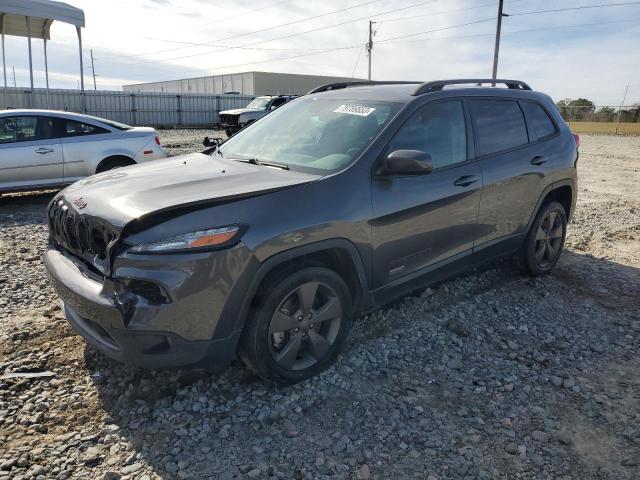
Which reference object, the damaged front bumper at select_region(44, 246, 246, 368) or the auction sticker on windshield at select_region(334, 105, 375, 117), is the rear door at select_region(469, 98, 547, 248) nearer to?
the auction sticker on windshield at select_region(334, 105, 375, 117)

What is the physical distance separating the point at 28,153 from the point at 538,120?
7.10 meters

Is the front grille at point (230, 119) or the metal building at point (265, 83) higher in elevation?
the metal building at point (265, 83)

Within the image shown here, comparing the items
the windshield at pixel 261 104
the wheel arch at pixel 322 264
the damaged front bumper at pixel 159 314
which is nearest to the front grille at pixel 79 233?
the damaged front bumper at pixel 159 314

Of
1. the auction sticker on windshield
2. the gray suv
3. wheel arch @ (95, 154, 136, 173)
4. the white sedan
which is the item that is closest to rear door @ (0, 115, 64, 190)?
the white sedan

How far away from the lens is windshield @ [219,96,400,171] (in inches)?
134

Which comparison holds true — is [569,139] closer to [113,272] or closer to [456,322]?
[456,322]

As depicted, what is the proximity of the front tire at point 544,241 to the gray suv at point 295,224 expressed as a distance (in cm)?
31

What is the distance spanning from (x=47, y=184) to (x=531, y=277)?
23.2 ft

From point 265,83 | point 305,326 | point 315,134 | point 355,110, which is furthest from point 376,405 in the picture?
point 265,83

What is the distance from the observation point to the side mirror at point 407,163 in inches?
124

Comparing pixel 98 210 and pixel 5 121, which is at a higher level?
Result: pixel 5 121

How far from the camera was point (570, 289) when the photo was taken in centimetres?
488

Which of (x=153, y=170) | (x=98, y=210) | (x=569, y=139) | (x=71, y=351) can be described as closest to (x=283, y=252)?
(x=98, y=210)

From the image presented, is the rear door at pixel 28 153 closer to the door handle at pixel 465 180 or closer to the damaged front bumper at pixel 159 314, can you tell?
the damaged front bumper at pixel 159 314
